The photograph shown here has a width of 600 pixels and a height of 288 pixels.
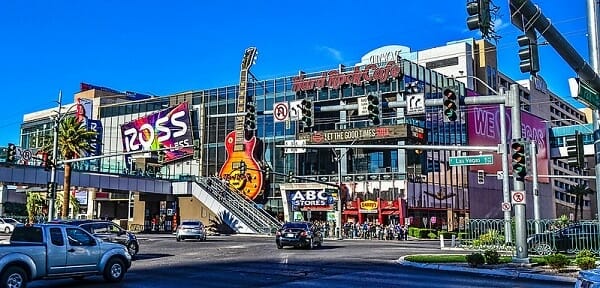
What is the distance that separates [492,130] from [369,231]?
91.9 feet

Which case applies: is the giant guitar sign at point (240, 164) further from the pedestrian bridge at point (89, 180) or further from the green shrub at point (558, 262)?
the green shrub at point (558, 262)

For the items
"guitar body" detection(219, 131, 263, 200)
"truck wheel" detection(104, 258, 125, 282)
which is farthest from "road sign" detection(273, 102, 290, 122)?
"guitar body" detection(219, 131, 263, 200)

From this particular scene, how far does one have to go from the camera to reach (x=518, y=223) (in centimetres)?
2242

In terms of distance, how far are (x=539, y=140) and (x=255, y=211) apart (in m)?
44.9

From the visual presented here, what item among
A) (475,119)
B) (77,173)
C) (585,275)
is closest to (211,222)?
(77,173)

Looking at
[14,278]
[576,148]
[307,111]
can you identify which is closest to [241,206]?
[307,111]

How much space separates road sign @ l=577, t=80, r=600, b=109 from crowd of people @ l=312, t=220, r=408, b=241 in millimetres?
37619

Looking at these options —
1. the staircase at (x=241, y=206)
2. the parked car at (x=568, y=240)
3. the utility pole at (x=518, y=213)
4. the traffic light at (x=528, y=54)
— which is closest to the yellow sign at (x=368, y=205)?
the staircase at (x=241, y=206)

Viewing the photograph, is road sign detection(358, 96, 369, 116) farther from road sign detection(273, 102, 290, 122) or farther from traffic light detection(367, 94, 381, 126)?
road sign detection(273, 102, 290, 122)

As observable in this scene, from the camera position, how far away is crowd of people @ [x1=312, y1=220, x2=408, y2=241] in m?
52.4

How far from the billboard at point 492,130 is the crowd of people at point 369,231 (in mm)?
17700

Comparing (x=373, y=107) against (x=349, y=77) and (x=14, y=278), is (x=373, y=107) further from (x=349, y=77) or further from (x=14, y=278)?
(x=349, y=77)

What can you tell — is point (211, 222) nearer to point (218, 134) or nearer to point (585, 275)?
point (218, 134)

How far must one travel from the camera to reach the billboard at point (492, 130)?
69.7 metres
